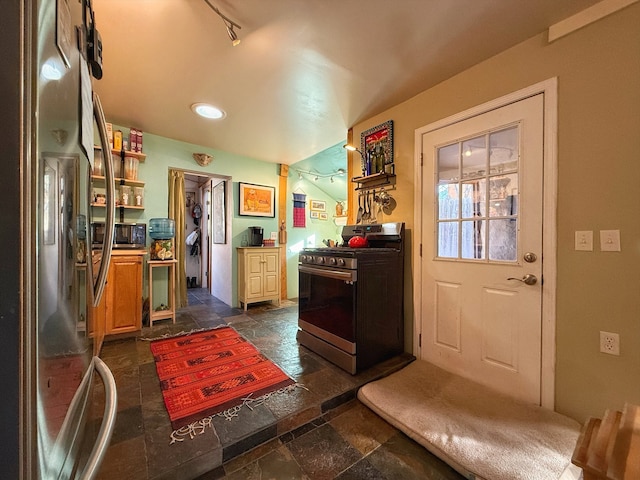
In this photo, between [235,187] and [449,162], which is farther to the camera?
[235,187]

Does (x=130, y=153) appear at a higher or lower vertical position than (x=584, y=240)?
higher

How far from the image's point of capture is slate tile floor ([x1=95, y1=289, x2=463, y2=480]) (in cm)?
122

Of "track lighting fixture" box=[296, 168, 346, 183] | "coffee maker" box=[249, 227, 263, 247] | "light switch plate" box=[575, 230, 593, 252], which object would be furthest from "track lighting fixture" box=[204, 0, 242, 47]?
"track lighting fixture" box=[296, 168, 346, 183]

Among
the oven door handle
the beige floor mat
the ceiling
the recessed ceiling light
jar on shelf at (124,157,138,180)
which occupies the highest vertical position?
the ceiling

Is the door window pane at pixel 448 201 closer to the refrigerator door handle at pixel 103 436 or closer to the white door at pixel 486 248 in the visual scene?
the white door at pixel 486 248

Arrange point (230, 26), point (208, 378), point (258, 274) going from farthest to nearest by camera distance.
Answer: point (258, 274)
point (208, 378)
point (230, 26)

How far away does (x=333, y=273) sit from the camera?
212 centimetres

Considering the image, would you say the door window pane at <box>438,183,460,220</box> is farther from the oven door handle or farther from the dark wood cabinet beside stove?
the oven door handle

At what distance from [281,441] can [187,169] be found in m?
3.31

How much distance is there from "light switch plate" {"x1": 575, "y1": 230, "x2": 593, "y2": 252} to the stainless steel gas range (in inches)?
45.5

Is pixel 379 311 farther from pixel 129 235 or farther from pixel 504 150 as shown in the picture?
pixel 129 235

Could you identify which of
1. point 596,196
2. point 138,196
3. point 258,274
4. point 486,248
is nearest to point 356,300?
point 486,248

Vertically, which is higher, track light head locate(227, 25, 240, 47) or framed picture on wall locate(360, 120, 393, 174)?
track light head locate(227, 25, 240, 47)

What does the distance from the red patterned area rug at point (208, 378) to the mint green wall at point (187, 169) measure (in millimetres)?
1242
